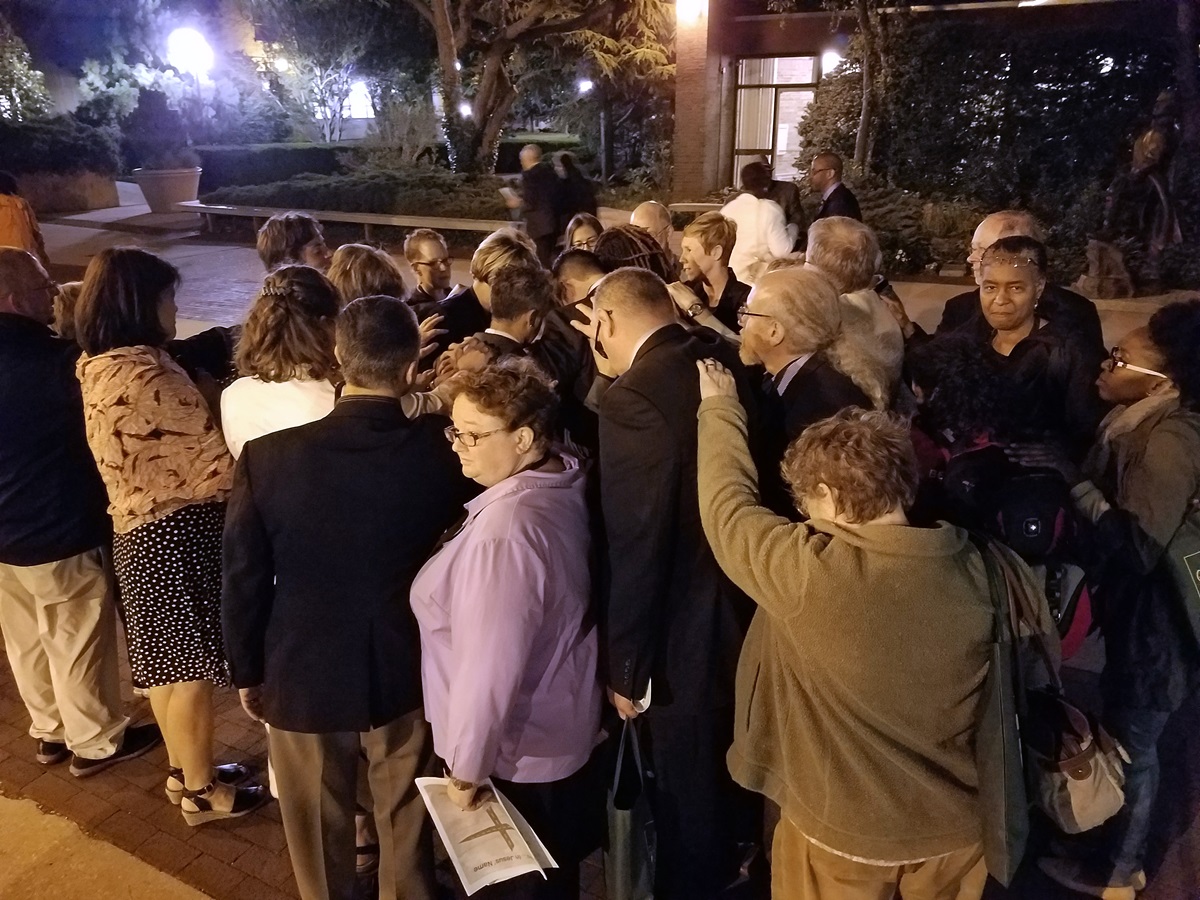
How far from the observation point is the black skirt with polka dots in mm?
2938

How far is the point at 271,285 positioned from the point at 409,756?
4.91 ft

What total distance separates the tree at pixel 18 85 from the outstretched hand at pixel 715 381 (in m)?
23.8

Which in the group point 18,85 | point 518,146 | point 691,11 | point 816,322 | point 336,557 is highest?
point 691,11

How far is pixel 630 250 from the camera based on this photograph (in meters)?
3.98

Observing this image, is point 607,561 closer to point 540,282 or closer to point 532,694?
point 532,694

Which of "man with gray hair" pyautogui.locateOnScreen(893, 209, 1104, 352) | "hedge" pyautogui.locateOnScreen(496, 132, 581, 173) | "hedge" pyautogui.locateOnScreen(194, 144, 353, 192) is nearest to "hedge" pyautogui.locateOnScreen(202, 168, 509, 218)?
"hedge" pyautogui.locateOnScreen(194, 144, 353, 192)

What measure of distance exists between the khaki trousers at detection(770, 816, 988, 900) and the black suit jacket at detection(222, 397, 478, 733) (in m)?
1.12

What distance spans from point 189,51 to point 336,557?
29.5 metres

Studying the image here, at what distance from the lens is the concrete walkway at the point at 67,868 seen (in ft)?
9.78

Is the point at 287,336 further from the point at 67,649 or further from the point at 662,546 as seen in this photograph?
the point at 67,649

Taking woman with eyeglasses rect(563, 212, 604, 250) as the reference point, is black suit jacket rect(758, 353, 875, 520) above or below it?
below

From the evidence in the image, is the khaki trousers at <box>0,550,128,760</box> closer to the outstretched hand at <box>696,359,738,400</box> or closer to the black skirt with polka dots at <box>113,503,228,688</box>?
the black skirt with polka dots at <box>113,503,228,688</box>

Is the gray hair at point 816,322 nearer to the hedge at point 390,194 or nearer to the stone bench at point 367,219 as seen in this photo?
the stone bench at point 367,219

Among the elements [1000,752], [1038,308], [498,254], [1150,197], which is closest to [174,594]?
[498,254]
